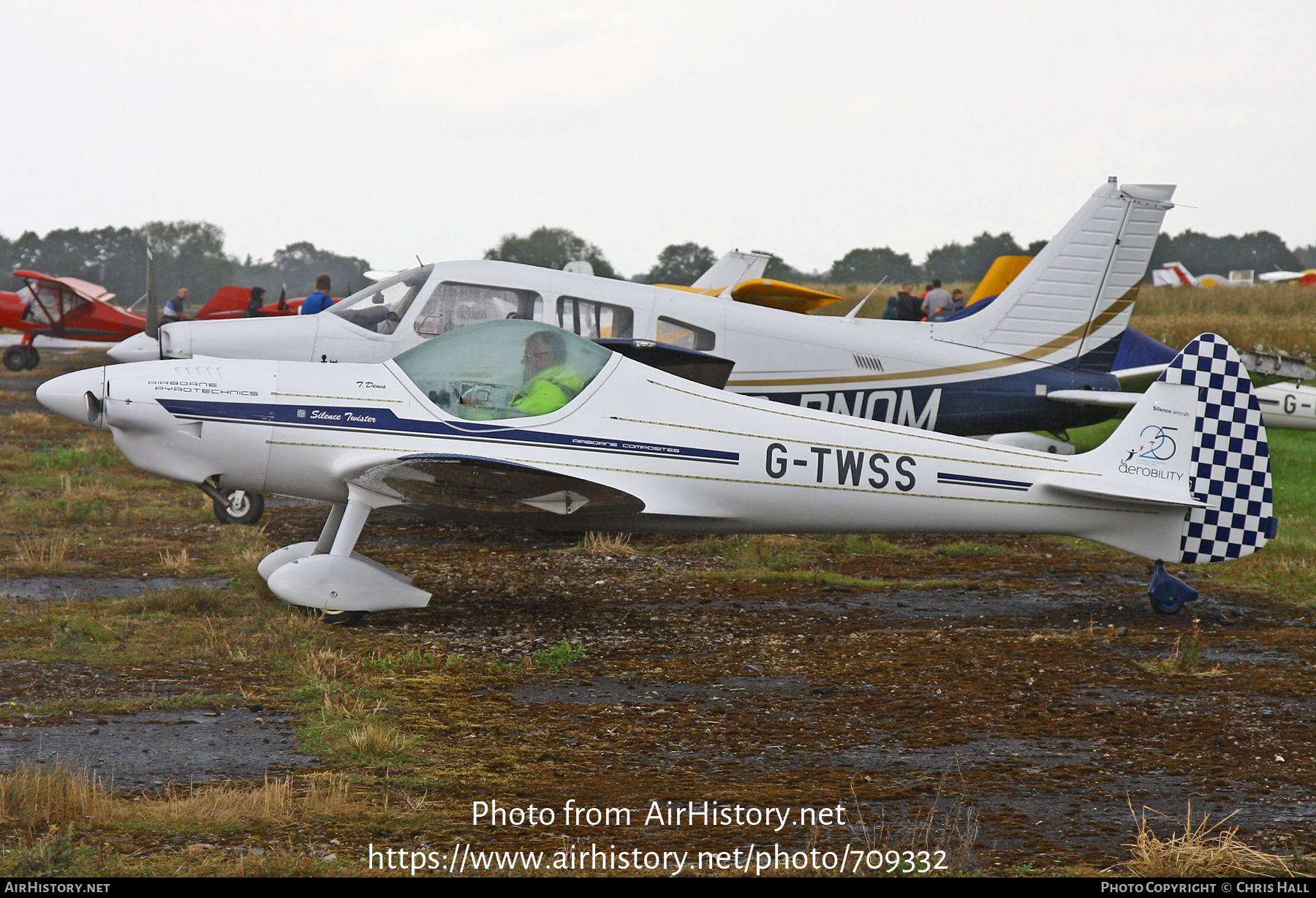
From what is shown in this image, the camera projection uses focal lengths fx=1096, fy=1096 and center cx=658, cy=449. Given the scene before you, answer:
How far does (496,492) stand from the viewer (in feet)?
23.2

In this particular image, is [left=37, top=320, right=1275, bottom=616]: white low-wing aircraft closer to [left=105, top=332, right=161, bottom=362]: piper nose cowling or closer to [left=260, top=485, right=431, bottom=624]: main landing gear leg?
[left=260, top=485, right=431, bottom=624]: main landing gear leg

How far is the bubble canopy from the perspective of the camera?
7.28 meters

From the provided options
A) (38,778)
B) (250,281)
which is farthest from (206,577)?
(250,281)

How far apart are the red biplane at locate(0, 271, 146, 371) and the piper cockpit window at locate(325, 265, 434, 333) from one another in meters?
18.2

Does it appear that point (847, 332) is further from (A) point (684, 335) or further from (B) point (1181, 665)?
(B) point (1181, 665)

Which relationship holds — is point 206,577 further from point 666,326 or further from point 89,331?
point 89,331

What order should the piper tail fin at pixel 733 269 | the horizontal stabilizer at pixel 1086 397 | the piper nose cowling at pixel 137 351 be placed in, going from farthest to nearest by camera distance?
the piper tail fin at pixel 733 269
the horizontal stabilizer at pixel 1086 397
the piper nose cowling at pixel 137 351

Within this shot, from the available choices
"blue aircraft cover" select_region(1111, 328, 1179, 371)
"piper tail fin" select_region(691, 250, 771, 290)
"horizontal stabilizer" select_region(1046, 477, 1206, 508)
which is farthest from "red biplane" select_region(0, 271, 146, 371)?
"horizontal stabilizer" select_region(1046, 477, 1206, 508)

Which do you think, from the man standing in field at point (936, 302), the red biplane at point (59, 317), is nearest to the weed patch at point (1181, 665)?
the man standing in field at point (936, 302)

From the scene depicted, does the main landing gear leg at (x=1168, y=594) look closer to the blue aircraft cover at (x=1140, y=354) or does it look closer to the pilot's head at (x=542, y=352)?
the pilot's head at (x=542, y=352)

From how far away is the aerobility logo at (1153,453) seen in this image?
764cm

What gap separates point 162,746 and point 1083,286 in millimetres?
10099

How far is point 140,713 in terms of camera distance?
17.5 feet

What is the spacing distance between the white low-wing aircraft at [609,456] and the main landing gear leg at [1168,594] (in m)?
0.02
